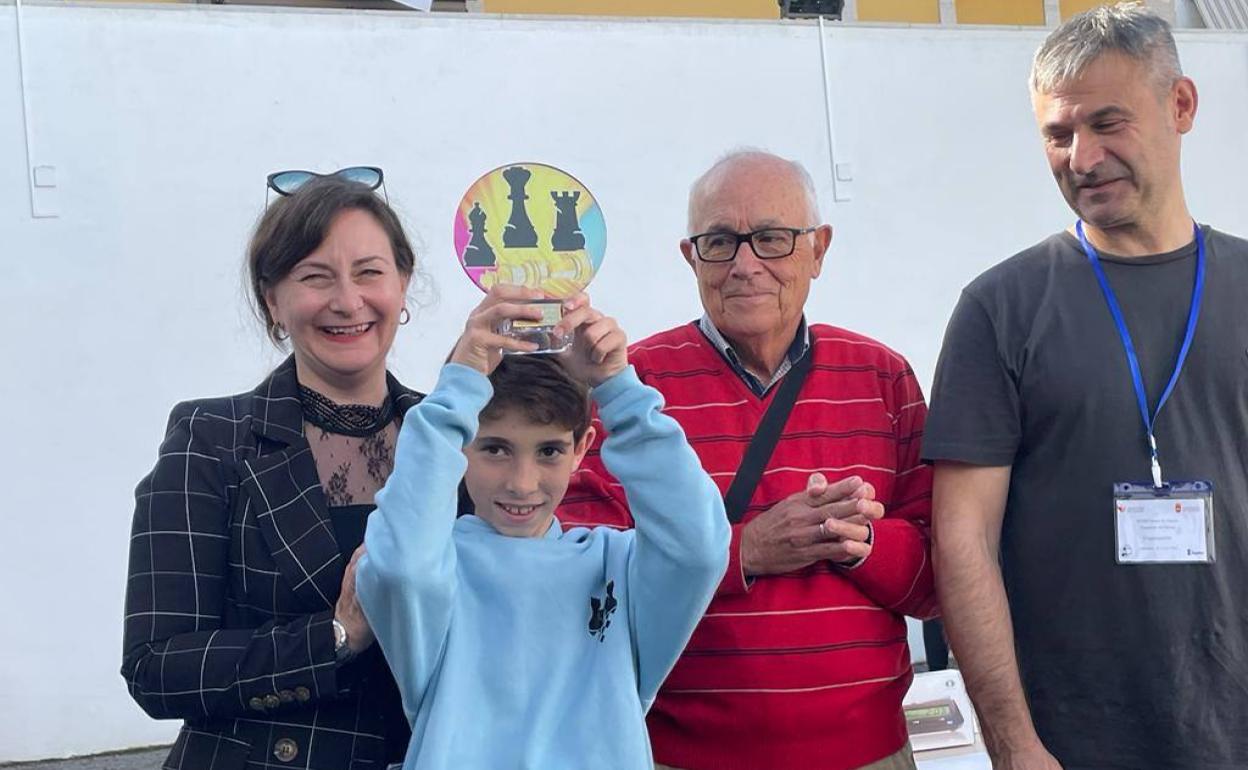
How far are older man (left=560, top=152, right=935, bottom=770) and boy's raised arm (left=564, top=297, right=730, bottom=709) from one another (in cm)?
46

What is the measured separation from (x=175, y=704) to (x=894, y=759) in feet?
4.41

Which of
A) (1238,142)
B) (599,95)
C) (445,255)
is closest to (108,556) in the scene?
(445,255)

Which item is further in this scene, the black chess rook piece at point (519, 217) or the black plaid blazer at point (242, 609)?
the black chess rook piece at point (519, 217)

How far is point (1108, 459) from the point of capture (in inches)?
97.7

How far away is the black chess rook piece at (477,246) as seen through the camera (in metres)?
8.52

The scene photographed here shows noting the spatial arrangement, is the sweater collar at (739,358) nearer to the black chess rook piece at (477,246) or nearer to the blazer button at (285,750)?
the blazer button at (285,750)

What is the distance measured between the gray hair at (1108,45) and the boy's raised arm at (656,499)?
42.2 inches

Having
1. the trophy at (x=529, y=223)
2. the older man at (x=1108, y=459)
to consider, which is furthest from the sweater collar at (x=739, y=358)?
the trophy at (x=529, y=223)

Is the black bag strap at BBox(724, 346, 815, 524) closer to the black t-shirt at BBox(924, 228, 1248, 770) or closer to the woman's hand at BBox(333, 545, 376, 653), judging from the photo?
the black t-shirt at BBox(924, 228, 1248, 770)

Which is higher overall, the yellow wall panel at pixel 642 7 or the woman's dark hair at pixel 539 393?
the yellow wall panel at pixel 642 7

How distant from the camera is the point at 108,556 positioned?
7727mm

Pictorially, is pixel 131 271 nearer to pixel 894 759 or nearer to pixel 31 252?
pixel 31 252

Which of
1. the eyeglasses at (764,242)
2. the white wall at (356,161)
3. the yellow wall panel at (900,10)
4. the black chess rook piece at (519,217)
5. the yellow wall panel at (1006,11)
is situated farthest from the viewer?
the yellow wall panel at (1006,11)

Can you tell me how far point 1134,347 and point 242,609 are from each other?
1.63 m
